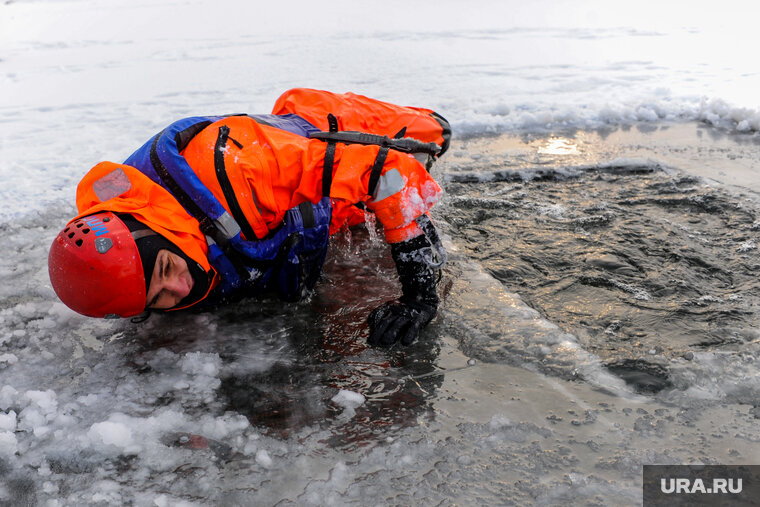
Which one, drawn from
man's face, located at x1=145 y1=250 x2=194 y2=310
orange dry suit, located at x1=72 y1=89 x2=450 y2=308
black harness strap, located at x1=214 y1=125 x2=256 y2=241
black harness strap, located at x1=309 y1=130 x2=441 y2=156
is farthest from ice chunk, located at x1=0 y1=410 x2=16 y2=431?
black harness strap, located at x1=309 y1=130 x2=441 y2=156

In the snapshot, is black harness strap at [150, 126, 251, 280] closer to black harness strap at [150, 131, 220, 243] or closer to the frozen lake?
black harness strap at [150, 131, 220, 243]

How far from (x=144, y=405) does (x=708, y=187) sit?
144 inches

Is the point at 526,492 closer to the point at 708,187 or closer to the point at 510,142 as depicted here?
the point at 708,187

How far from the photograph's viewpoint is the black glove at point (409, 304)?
2.62 m

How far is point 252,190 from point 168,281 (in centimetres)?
50

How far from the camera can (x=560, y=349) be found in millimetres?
2484

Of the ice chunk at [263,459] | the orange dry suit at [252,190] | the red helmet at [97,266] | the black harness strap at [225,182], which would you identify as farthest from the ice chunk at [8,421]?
the black harness strap at [225,182]

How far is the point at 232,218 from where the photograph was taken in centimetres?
251

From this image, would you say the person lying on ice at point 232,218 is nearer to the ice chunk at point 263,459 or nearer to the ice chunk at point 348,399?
the ice chunk at point 348,399

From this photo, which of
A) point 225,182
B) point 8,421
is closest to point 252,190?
point 225,182

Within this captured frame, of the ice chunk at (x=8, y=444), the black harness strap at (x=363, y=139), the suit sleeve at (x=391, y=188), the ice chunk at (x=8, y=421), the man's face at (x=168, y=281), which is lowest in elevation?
the ice chunk at (x=8, y=444)

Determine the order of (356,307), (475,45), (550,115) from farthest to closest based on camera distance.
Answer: (475,45)
(550,115)
(356,307)

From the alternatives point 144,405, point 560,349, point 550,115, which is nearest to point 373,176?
point 560,349

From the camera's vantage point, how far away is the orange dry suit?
2.46 metres
